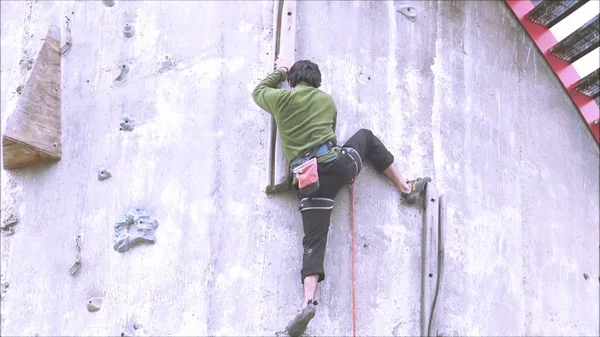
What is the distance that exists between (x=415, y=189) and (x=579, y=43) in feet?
7.02

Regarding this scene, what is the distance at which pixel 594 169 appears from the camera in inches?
334

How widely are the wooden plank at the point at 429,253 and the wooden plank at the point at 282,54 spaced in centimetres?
99

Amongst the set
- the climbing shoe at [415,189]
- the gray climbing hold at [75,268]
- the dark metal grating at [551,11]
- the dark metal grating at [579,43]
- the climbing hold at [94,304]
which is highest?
the dark metal grating at [551,11]

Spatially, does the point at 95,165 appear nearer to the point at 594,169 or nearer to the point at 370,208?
the point at 370,208

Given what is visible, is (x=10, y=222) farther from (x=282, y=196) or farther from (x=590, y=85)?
(x=590, y=85)

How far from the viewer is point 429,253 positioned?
23.1 feet

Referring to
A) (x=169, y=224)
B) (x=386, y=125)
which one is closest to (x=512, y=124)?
(x=386, y=125)

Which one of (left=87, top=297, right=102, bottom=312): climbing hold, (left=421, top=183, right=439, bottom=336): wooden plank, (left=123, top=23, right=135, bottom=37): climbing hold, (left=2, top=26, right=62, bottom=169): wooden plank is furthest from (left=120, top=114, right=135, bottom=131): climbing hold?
(left=421, top=183, right=439, bottom=336): wooden plank

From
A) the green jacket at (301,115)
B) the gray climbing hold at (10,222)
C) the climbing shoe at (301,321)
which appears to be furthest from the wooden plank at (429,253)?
the gray climbing hold at (10,222)

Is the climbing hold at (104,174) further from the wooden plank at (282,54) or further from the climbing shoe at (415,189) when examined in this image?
the climbing shoe at (415,189)

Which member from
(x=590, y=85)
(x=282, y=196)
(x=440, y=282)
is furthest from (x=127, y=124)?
(x=590, y=85)

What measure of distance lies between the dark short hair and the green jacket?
4cm

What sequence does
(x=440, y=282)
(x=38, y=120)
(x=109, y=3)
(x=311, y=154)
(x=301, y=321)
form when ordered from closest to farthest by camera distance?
(x=301, y=321) < (x=311, y=154) < (x=440, y=282) < (x=38, y=120) < (x=109, y=3)

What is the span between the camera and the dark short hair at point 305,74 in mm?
6859
